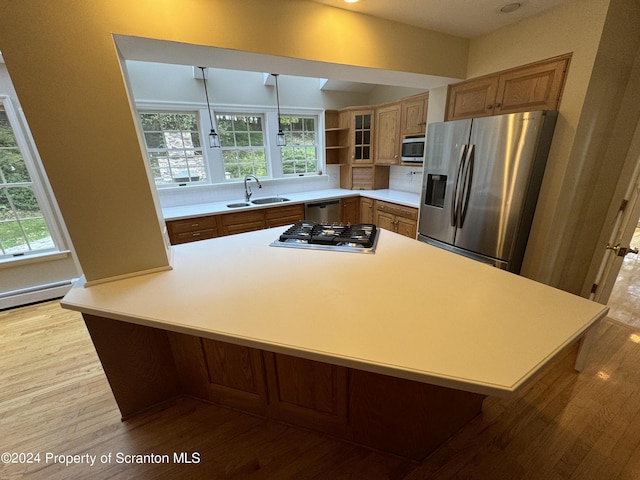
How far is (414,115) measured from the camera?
328cm

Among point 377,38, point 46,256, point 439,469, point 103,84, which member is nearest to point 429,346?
point 439,469

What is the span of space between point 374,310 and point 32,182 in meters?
3.69

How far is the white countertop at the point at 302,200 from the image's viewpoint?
3139mm

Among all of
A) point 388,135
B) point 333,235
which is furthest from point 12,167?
point 388,135

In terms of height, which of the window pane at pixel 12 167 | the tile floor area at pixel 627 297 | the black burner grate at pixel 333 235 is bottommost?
the tile floor area at pixel 627 297

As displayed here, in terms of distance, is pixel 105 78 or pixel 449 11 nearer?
pixel 105 78

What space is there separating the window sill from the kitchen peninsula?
2.16 meters

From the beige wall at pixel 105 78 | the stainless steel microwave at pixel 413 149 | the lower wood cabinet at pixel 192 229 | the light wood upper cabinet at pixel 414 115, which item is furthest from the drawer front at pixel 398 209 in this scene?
the lower wood cabinet at pixel 192 229

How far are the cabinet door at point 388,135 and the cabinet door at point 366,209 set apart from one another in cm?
60

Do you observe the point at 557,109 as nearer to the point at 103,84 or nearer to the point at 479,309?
the point at 479,309

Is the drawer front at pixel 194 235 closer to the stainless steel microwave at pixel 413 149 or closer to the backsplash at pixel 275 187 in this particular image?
the backsplash at pixel 275 187

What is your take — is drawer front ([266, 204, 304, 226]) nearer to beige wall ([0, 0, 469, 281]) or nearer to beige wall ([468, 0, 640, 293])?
beige wall ([0, 0, 469, 281])

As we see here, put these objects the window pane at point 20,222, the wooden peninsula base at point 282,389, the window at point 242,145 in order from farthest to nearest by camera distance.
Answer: the window at point 242,145, the window pane at point 20,222, the wooden peninsula base at point 282,389

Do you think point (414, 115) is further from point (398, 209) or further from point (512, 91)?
point (512, 91)
